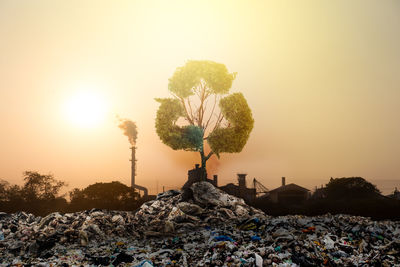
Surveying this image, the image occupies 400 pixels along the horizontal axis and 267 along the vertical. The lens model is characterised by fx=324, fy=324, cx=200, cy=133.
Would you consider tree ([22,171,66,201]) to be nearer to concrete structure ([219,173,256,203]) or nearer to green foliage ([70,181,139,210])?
green foliage ([70,181,139,210])

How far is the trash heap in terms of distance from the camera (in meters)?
7.93

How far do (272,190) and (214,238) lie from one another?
17404 mm

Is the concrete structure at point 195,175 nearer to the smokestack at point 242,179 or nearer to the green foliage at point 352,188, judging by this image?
the smokestack at point 242,179

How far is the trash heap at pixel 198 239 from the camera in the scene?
7.93 meters

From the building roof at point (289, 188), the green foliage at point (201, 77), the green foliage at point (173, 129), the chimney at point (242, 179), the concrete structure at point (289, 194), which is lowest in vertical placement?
the concrete structure at point (289, 194)

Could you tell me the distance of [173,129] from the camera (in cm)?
1847

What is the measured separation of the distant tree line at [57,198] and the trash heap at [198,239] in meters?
3.36

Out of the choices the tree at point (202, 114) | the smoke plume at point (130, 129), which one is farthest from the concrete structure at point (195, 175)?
the smoke plume at point (130, 129)

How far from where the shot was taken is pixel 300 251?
25.9 ft

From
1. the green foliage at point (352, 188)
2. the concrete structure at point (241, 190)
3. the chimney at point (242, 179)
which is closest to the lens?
the green foliage at point (352, 188)

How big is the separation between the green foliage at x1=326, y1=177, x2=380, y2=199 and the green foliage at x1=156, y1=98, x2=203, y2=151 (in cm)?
1057

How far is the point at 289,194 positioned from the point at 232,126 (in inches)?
430

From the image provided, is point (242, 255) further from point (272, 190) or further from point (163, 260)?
point (272, 190)

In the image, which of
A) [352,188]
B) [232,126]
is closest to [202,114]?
[232,126]
